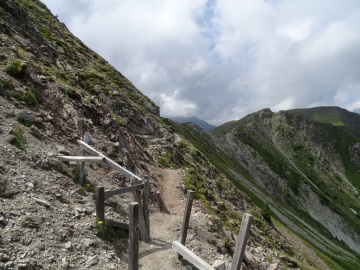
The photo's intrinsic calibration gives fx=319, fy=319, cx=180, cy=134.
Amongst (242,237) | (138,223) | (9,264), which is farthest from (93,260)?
(242,237)

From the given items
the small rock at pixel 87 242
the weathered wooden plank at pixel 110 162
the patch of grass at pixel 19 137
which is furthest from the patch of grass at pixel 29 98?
the small rock at pixel 87 242

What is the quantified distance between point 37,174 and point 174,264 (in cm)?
768

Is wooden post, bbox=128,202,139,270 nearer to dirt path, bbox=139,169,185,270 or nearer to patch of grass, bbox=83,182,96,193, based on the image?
dirt path, bbox=139,169,185,270

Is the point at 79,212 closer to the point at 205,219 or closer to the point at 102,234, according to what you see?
the point at 102,234

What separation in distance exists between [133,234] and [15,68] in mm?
16262

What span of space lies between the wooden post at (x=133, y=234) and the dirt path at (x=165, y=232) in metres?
2.62

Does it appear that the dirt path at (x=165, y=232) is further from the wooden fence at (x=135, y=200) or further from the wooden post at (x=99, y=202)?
the wooden post at (x=99, y=202)

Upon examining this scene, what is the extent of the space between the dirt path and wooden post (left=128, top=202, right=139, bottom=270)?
262 cm

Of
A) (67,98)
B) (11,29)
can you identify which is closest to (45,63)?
(11,29)

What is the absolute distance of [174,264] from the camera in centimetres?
1435

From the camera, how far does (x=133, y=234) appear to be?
11406 millimetres

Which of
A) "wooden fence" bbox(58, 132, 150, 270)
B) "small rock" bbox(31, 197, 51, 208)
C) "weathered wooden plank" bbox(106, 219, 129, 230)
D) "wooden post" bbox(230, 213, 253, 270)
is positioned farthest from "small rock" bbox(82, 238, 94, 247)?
"wooden post" bbox(230, 213, 253, 270)

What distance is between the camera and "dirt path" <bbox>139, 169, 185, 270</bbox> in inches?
571

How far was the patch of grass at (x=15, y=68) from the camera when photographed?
21.5 m
